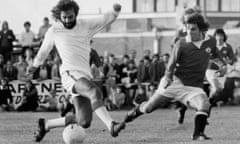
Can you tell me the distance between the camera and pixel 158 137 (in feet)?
40.6

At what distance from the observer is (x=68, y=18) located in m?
10.6

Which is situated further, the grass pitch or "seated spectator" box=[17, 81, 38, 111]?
"seated spectator" box=[17, 81, 38, 111]

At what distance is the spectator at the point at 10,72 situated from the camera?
2242 cm

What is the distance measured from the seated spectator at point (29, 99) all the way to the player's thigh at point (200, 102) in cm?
1087

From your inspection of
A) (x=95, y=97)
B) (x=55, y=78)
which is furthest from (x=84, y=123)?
(x=55, y=78)

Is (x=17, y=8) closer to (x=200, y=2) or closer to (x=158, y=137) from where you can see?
(x=200, y=2)

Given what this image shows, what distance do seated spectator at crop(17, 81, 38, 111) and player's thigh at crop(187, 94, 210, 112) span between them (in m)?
10.9

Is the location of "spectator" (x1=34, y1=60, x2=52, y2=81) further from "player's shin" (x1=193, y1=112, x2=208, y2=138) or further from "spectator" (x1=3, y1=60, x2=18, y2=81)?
"player's shin" (x1=193, y1=112, x2=208, y2=138)

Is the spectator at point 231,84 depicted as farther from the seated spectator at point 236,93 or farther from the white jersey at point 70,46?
the white jersey at point 70,46

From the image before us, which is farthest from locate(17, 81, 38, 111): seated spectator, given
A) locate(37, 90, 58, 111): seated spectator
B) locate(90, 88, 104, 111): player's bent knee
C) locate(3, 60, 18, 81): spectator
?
locate(90, 88, 104, 111): player's bent knee

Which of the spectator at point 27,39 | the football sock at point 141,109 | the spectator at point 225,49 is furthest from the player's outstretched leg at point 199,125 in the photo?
the spectator at point 27,39

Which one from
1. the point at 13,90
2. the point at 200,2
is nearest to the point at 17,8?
the point at 13,90

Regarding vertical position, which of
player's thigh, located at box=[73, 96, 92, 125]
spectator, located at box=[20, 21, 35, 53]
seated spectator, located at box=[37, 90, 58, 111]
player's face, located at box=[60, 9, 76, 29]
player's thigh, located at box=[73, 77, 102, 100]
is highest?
player's face, located at box=[60, 9, 76, 29]

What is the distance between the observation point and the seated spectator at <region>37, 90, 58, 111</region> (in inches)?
877
